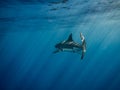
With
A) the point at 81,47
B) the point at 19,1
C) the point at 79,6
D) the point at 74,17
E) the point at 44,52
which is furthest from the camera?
the point at 44,52

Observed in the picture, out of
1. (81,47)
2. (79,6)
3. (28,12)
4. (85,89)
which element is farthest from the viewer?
(85,89)

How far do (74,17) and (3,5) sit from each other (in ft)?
34.8

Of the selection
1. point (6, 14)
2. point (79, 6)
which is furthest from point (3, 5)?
point (79, 6)

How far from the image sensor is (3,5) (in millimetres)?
24406

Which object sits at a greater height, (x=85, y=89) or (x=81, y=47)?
(x=81, y=47)

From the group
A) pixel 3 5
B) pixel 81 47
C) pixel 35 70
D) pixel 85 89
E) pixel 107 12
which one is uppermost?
pixel 3 5

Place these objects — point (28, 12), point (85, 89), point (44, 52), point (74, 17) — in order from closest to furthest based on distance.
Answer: point (28, 12) → point (74, 17) → point (85, 89) → point (44, 52)

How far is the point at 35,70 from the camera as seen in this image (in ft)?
342

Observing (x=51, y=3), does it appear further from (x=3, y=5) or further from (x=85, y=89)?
(x=85, y=89)

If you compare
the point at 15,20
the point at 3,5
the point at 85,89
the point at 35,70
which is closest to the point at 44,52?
the point at 35,70

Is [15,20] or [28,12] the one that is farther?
[15,20]

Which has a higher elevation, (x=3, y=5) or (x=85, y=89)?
(x=3, y=5)

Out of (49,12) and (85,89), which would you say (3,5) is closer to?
(49,12)

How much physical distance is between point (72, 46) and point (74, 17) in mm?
13628
